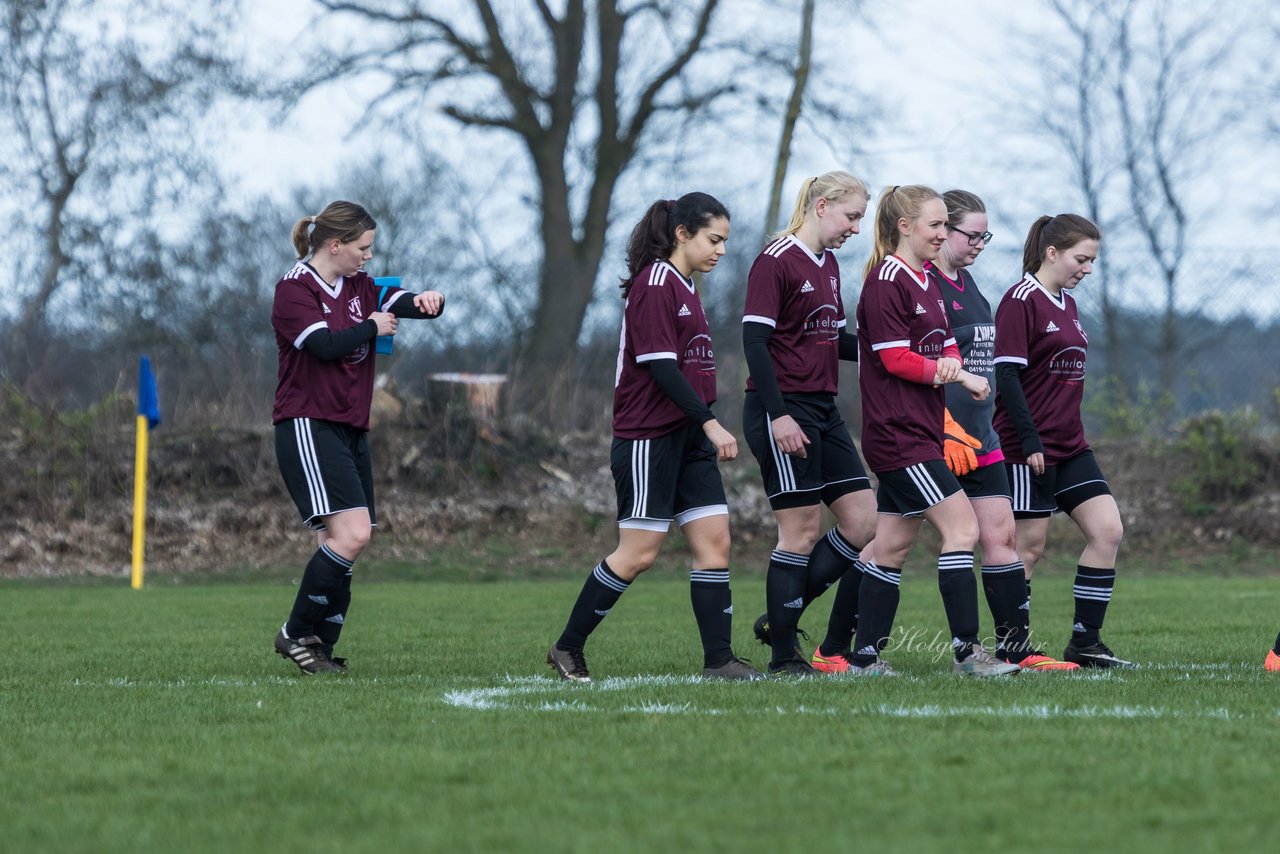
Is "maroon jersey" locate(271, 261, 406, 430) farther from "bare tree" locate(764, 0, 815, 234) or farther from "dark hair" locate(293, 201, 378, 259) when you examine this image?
"bare tree" locate(764, 0, 815, 234)

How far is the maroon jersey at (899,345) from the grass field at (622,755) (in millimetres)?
884

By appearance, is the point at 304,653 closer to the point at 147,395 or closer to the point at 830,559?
the point at 830,559

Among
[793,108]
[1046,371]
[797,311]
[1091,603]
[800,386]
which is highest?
[793,108]

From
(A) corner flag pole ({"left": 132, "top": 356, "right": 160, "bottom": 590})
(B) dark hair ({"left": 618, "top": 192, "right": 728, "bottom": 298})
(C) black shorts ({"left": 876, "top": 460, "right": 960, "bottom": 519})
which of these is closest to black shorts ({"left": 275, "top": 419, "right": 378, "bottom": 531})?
(B) dark hair ({"left": 618, "top": 192, "right": 728, "bottom": 298})

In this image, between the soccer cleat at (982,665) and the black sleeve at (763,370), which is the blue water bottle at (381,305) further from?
the soccer cleat at (982,665)

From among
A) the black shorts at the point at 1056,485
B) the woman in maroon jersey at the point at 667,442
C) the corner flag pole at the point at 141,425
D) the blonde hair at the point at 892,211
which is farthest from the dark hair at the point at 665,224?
the corner flag pole at the point at 141,425

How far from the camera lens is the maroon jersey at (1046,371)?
6.68m

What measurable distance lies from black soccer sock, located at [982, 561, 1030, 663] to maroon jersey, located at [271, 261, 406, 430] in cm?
270

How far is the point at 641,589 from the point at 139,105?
12.5 meters

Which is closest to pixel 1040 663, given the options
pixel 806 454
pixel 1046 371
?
pixel 1046 371

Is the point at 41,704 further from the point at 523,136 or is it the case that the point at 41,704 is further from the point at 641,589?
the point at 523,136

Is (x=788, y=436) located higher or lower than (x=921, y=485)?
higher

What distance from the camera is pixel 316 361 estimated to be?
6.59 meters

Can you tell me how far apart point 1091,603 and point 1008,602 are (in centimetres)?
43
